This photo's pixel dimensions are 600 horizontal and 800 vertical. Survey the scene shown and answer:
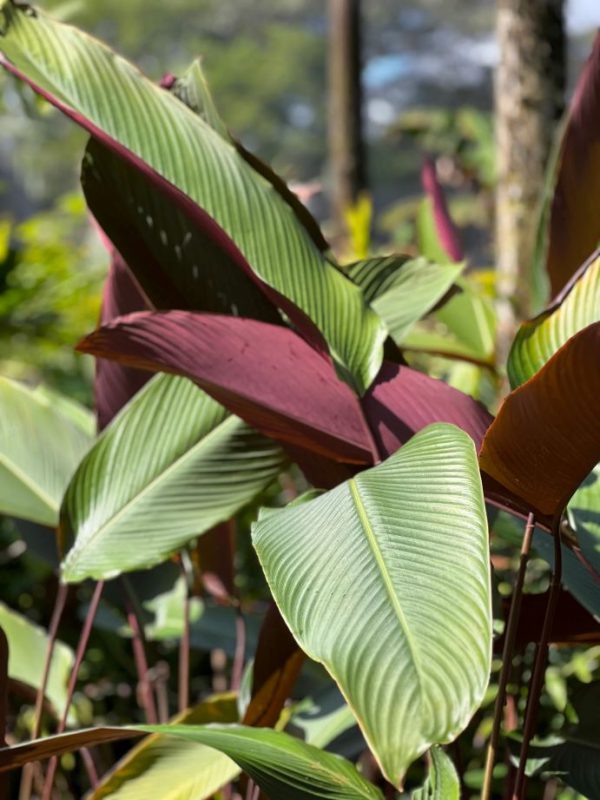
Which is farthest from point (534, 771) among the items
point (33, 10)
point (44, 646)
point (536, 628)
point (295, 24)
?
point (295, 24)

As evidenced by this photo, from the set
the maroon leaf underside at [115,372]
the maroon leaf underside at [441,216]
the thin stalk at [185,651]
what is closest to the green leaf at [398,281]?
the maroon leaf underside at [115,372]

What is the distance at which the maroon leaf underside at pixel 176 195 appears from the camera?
729mm

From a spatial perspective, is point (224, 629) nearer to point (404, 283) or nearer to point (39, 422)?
point (39, 422)

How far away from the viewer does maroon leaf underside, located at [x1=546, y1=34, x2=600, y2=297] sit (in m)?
0.92

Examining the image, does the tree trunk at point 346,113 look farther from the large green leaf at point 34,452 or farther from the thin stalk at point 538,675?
the thin stalk at point 538,675

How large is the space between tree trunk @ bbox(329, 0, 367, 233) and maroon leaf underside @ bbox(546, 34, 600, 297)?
7891mm

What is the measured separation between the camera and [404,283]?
935 millimetres

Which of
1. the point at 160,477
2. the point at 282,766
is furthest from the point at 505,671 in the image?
the point at 160,477

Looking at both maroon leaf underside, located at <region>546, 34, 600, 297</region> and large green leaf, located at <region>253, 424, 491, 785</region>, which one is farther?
maroon leaf underside, located at <region>546, 34, 600, 297</region>

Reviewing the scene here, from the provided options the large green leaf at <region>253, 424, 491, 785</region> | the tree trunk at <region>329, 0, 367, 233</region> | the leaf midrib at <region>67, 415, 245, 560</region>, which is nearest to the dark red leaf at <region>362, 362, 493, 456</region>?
the large green leaf at <region>253, 424, 491, 785</region>

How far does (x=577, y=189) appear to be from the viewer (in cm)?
95

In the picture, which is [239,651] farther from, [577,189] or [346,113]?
[346,113]

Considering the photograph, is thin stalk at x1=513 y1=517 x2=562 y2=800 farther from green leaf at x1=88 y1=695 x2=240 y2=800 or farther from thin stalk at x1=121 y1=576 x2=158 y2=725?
thin stalk at x1=121 y1=576 x2=158 y2=725

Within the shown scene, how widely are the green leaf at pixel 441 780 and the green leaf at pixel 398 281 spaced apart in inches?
15.4
